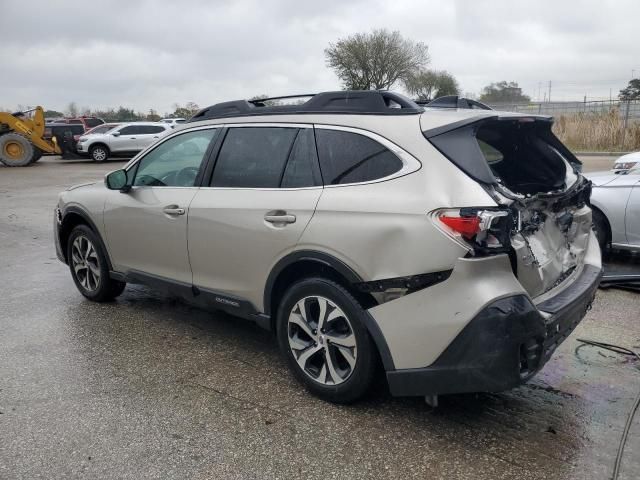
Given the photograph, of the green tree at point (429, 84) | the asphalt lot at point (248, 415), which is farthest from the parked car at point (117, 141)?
the green tree at point (429, 84)

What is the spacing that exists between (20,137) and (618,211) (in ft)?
74.3

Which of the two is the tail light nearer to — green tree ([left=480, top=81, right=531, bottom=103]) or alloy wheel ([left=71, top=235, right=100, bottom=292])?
alloy wheel ([left=71, top=235, right=100, bottom=292])

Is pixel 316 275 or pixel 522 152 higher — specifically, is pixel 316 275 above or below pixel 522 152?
below

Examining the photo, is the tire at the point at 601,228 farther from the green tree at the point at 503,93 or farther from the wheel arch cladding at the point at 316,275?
the green tree at the point at 503,93

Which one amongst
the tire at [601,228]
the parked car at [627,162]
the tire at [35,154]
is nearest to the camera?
the tire at [601,228]

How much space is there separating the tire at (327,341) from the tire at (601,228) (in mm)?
4311

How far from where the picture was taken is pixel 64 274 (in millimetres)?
6535

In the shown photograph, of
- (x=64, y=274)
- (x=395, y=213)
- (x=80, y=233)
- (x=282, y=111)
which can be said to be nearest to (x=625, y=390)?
(x=395, y=213)

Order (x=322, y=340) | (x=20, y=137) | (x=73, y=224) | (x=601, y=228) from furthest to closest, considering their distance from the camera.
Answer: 1. (x=20, y=137)
2. (x=601, y=228)
3. (x=73, y=224)
4. (x=322, y=340)

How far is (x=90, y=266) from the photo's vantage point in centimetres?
531

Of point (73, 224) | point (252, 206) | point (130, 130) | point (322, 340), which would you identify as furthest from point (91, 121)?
point (322, 340)

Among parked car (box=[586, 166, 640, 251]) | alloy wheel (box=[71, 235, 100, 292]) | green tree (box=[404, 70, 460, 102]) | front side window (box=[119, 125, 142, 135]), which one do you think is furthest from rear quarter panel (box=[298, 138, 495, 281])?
green tree (box=[404, 70, 460, 102])

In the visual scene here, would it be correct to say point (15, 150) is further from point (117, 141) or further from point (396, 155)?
point (396, 155)

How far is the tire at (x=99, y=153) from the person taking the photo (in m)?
24.8
